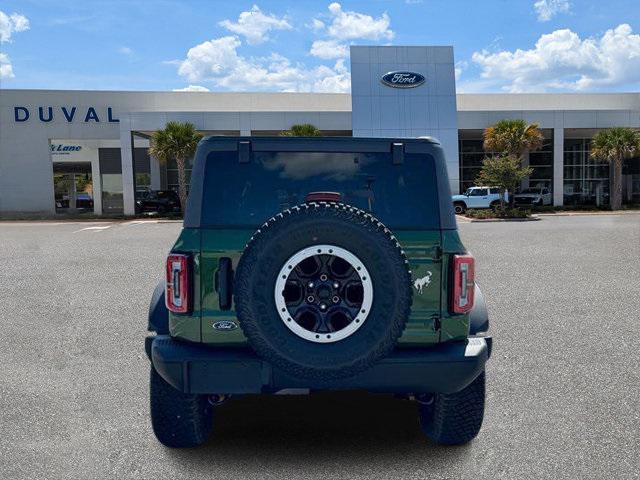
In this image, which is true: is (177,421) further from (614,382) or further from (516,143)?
(516,143)

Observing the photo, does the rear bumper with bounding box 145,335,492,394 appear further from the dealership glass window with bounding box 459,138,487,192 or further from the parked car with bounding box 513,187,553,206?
the dealership glass window with bounding box 459,138,487,192

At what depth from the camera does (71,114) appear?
36469 millimetres

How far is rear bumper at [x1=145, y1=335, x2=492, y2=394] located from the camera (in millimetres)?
3020

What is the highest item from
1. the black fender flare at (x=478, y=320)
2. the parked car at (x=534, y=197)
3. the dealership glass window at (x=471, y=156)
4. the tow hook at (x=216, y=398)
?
the dealership glass window at (x=471, y=156)

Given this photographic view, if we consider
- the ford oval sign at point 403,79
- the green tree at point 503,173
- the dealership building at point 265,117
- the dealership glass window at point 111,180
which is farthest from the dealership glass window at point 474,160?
the dealership glass window at point 111,180

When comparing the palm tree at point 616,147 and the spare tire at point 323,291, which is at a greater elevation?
the palm tree at point 616,147

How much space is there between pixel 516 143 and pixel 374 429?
3210 cm

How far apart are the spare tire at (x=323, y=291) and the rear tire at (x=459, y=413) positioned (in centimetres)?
87

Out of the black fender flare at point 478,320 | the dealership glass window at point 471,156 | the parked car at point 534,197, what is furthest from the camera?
the dealership glass window at point 471,156

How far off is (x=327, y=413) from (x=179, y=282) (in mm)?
1728

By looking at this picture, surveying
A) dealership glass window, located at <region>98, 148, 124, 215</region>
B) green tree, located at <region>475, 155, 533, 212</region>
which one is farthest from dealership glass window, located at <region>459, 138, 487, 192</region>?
dealership glass window, located at <region>98, 148, 124, 215</region>

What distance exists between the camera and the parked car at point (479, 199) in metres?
32.8

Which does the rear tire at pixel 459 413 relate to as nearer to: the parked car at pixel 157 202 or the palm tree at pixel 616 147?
the parked car at pixel 157 202

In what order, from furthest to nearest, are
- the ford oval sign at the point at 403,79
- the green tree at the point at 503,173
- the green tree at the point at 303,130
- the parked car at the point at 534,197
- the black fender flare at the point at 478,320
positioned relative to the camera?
the parked car at the point at 534,197
the ford oval sign at the point at 403,79
the green tree at the point at 303,130
the green tree at the point at 503,173
the black fender flare at the point at 478,320
